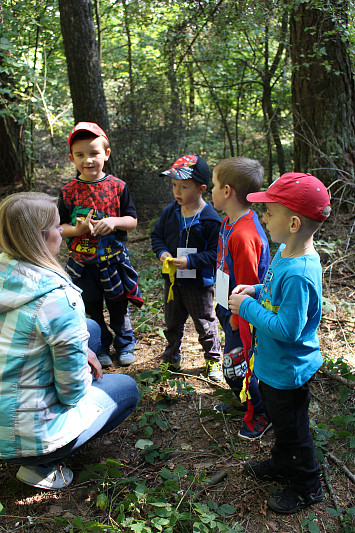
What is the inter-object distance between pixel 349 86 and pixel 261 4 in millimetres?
1492

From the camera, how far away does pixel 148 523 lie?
6.09 feet

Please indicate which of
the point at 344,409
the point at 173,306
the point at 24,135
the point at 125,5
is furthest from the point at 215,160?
the point at 344,409

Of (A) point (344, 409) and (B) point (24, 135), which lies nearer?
(A) point (344, 409)

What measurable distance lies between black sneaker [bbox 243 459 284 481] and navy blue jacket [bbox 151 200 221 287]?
1.20 metres

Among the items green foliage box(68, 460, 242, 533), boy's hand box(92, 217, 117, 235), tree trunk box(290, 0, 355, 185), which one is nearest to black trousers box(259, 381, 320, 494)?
green foliage box(68, 460, 242, 533)

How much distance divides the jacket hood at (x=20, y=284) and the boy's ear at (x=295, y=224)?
1081 mm

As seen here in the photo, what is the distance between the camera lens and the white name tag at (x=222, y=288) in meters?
2.42

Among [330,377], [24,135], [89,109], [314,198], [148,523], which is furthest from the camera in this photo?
[24,135]

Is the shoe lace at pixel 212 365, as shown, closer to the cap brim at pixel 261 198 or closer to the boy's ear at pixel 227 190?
the boy's ear at pixel 227 190

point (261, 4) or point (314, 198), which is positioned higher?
point (261, 4)

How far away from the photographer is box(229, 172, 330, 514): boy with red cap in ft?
5.60

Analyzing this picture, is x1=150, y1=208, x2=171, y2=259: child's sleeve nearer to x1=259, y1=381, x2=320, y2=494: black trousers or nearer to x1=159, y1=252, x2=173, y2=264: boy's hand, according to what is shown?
x1=159, y1=252, x2=173, y2=264: boy's hand

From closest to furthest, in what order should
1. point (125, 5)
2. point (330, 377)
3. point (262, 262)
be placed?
point (262, 262) < point (330, 377) < point (125, 5)

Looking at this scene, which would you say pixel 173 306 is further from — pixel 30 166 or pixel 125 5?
pixel 125 5
